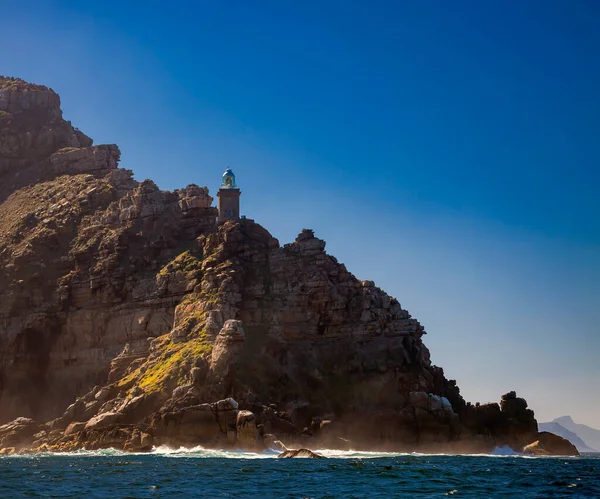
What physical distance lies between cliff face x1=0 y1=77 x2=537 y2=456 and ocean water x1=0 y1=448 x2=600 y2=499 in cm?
1384

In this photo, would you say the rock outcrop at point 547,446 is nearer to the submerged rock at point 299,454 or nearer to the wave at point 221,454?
the wave at point 221,454

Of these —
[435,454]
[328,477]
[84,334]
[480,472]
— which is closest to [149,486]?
[328,477]

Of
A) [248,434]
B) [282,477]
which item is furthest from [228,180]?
[282,477]

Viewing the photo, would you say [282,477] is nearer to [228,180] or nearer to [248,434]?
[248,434]

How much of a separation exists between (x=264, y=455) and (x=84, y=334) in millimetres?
63181

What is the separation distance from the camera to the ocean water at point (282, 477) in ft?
232

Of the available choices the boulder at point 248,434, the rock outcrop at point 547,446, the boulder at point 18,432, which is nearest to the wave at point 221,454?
the boulder at point 248,434

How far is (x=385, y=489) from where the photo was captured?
244 ft

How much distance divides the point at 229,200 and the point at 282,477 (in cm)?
9743

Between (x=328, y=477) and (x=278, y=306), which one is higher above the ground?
(x=278, y=306)

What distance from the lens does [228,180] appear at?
176 m

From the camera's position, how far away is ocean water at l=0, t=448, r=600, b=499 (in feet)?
232

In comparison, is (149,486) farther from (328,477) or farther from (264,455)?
(264,455)

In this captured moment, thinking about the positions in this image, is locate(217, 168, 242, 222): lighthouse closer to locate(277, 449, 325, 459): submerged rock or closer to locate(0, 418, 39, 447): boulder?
locate(0, 418, 39, 447): boulder
